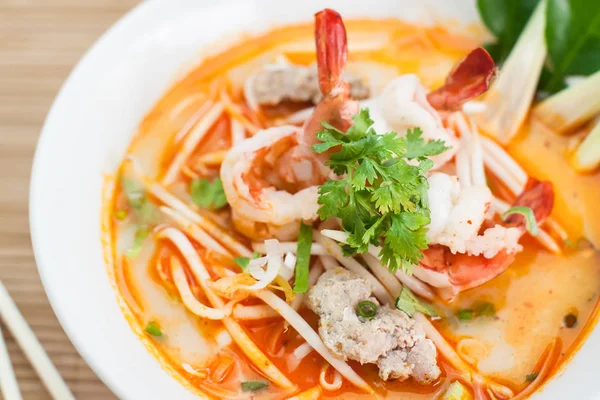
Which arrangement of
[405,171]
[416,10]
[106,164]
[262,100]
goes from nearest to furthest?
[405,171] → [106,164] → [262,100] → [416,10]

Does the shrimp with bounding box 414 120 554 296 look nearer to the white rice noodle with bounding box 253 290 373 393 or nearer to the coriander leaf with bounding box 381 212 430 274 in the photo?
the coriander leaf with bounding box 381 212 430 274

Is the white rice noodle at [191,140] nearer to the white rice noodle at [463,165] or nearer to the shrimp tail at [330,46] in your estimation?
the shrimp tail at [330,46]

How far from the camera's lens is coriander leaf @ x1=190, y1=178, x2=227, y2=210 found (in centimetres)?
257

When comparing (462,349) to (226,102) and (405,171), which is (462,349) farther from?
(226,102)

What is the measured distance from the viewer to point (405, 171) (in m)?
2.09

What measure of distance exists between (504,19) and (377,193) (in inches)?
57.2

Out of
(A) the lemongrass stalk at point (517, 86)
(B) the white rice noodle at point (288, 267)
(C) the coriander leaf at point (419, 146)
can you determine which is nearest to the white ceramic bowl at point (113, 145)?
(A) the lemongrass stalk at point (517, 86)

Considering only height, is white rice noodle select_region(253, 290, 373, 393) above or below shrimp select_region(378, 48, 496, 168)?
below

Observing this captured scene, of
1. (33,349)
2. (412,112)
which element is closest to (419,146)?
(412,112)

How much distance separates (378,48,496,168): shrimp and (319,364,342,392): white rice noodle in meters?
0.92

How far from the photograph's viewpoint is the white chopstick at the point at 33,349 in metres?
2.40

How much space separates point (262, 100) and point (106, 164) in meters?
0.77

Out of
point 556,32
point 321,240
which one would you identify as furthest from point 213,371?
point 556,32

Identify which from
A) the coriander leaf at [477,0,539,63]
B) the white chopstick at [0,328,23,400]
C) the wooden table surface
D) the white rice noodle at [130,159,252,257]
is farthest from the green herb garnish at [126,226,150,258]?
the coriander leaf at [477,0,539,63]
